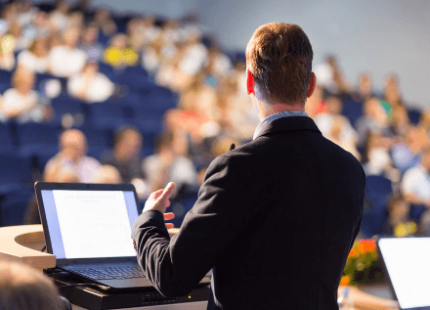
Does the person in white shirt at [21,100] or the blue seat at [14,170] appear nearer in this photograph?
the blue seat at [14,170]

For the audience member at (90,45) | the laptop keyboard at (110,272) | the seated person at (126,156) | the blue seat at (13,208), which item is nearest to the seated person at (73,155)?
the seated person at (126,156)

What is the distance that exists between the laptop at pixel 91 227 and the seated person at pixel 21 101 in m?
2.79

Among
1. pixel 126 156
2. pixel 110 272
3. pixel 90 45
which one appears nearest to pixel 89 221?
pixel 110 272

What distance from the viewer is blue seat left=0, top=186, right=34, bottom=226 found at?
8.25 feet

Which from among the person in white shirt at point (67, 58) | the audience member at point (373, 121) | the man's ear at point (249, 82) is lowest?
the audience member at point (373, 121)

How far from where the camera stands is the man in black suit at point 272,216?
2.06 ft

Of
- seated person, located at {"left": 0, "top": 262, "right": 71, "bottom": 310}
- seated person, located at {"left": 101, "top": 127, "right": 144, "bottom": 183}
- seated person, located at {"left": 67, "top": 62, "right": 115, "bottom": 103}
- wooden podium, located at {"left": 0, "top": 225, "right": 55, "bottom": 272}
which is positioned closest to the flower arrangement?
wooden podium, located at {"left": 0, "top": 225, "right": 55, "bottom": 272}

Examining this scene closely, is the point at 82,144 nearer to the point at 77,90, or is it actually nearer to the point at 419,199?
the point at 77,90

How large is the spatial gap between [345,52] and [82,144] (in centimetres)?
434

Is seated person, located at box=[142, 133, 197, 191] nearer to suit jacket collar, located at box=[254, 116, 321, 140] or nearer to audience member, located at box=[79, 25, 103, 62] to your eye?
audience member, located at box=[79, 25, 103, 62]

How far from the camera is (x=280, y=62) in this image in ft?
2.29

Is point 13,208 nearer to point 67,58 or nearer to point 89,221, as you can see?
point 89,221

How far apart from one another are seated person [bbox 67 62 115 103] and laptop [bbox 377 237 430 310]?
11.8 feet

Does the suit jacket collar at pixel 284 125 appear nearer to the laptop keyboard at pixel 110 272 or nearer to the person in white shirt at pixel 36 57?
the laptop keyboard at pixel 110 272
